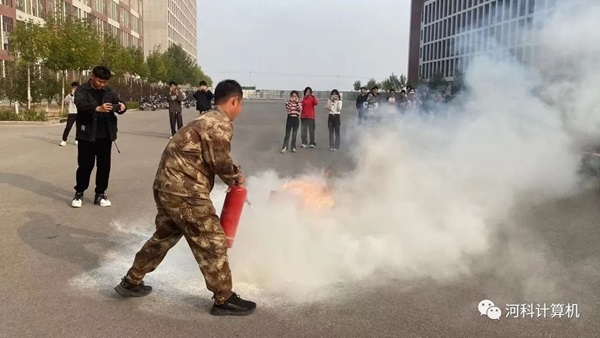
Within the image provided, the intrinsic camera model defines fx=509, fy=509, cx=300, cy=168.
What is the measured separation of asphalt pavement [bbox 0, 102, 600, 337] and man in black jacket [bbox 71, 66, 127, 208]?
1.20ft

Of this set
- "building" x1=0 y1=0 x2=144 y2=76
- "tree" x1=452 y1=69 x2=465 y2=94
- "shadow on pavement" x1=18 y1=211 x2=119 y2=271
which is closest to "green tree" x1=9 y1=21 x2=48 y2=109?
"building" x1=0 y1=0 x2=144 y2=76

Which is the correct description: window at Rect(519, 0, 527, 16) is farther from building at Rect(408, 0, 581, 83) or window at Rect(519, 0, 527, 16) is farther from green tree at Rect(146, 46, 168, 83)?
green tree at Rect(146, 46, 168, 83)

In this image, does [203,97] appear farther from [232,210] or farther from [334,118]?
[232,210]

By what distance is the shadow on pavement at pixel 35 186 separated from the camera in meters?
7.61

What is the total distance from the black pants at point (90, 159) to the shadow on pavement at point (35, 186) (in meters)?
0.74

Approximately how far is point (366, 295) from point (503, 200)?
3834 millimetres

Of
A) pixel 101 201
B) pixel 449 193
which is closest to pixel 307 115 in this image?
pixel 101 201

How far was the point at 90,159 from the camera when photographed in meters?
6.77

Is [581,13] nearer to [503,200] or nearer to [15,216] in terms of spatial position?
[503,200]

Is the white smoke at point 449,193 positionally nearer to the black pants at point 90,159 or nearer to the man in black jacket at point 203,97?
the black pants at point 90,159

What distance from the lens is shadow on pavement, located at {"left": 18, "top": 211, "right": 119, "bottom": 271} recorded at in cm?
494

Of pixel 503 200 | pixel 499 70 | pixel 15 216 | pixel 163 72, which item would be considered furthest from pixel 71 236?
pixel 163 72

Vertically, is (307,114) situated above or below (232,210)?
above

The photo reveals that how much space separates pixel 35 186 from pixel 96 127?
2.43 metres
